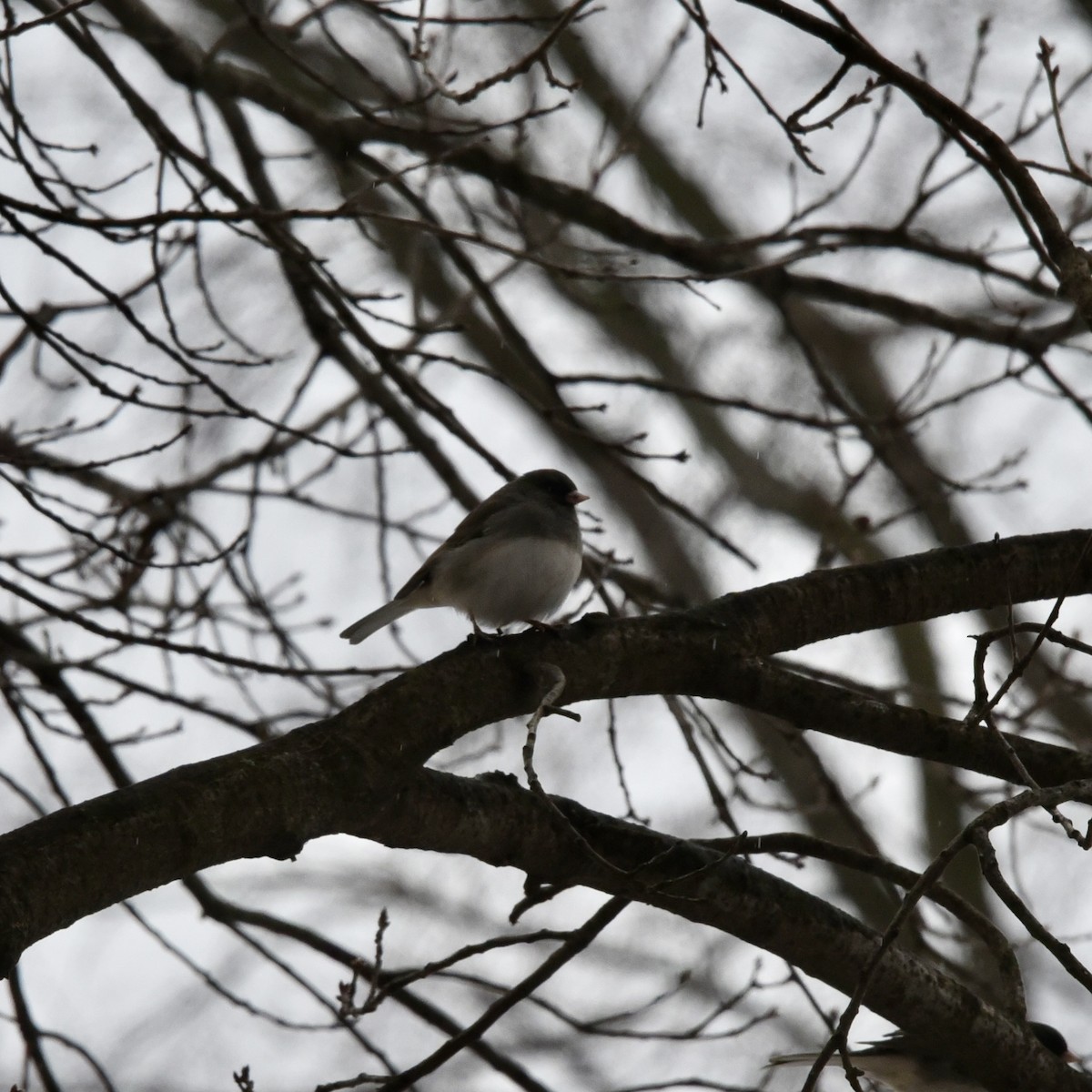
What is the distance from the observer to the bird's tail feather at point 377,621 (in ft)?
13.9

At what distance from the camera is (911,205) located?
Answer: 4168 mm

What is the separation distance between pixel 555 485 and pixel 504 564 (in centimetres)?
70

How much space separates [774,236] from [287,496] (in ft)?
5.78

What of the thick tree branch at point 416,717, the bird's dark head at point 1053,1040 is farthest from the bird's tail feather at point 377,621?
the bird's dark head at point 1053,1040

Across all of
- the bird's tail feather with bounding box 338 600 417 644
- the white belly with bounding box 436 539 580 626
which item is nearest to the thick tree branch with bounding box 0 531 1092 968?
the white belly with bounding box 436 539 580 626

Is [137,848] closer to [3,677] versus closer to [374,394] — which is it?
[3,677]

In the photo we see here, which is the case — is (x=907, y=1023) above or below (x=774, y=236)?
below

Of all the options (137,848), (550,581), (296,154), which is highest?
(296,154)

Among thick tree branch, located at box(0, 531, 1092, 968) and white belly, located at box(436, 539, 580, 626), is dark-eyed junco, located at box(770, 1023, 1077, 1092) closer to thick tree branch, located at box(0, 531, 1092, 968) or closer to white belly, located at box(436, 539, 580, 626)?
white belly, located at box(436, 539, 580, 626)

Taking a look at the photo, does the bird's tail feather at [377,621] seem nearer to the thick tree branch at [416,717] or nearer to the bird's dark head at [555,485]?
the bird's dark head at [555,485]

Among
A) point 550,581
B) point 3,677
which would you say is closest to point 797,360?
point 550,581

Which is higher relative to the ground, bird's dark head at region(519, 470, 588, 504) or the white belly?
bird's dark head at region(519, 470, 588, 504)

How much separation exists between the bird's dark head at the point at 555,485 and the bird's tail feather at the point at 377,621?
55 centimetres

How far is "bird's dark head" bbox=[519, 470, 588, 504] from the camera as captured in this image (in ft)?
14.6
